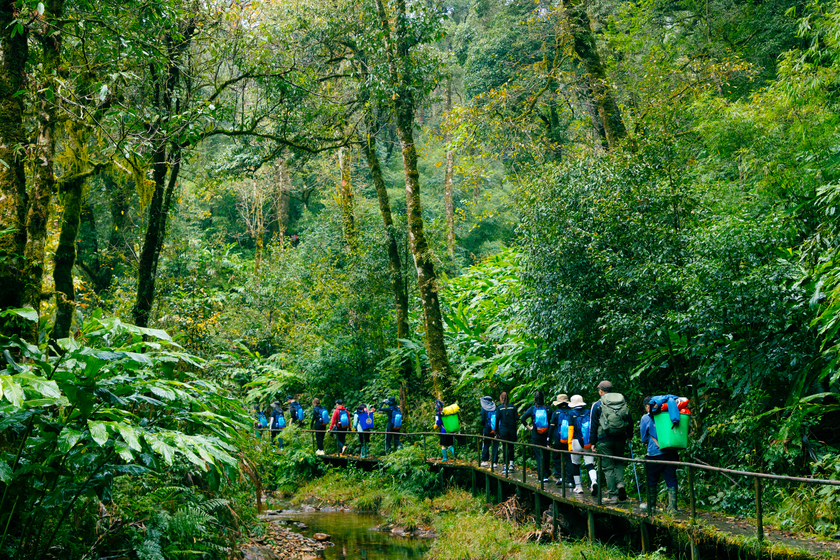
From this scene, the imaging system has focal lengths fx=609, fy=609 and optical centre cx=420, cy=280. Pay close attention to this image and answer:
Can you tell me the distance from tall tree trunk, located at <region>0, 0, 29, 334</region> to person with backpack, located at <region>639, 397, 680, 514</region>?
7.29 m

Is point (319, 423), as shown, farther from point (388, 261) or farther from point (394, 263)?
point (388, 261)

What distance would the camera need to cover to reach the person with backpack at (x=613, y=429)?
8797mm

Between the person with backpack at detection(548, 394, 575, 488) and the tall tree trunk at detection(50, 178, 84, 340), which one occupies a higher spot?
the tall tree trunk at detection(50, 178, 84, 340)

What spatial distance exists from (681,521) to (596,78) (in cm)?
1015

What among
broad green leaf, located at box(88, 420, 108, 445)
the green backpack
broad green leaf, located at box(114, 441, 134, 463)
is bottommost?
the green backpack

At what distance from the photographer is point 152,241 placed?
11.2 m

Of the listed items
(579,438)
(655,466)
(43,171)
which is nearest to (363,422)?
(579,438)

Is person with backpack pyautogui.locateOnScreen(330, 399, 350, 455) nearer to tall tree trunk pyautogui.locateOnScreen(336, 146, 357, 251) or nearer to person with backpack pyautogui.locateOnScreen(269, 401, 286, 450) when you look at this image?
person with backpack pyautogui.locateOnScreen(269, 401, 286, 450)

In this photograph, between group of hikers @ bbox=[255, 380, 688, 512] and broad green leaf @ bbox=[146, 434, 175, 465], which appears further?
group of hikers @ bbox=[255, 380, 688, 512]

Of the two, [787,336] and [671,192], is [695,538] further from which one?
[671,192]

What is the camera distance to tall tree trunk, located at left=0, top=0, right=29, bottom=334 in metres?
5.71

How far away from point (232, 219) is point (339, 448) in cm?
2631

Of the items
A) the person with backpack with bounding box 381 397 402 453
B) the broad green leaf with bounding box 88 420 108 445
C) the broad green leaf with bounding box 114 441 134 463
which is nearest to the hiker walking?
the person with backpack with bounding box 381 397 402 453

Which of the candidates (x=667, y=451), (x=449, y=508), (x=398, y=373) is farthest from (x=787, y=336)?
(x=398, y=373)
